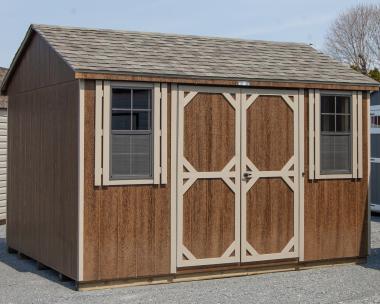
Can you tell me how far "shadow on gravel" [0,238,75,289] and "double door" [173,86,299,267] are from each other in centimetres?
156

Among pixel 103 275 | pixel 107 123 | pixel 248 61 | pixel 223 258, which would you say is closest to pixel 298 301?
pixel 223 258

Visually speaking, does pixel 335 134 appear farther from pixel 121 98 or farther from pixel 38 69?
pixel 38 69

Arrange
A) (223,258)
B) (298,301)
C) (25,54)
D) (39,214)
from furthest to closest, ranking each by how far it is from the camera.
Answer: (25,54) < (39,214) < (223,258) < (298,301)

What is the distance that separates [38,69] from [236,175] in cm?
314

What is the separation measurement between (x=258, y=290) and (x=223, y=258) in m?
0.92

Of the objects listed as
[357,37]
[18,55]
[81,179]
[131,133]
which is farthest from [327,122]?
[357,37]

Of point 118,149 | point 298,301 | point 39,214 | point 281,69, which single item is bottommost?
point 298,301

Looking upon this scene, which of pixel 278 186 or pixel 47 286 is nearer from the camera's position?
pixel 47 286

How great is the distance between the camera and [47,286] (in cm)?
940

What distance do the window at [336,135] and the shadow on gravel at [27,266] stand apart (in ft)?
12.5

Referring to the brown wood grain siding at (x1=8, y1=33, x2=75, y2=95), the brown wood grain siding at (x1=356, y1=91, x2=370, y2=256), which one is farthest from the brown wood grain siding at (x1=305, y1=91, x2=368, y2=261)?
the brown wood grain siding at (x1=8, y1=33, x2=75, y2=95)

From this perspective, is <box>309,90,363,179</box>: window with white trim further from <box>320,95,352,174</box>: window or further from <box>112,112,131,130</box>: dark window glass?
<box>112,112,131,130</box>: dark window glass

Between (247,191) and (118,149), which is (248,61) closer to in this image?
(247,191)

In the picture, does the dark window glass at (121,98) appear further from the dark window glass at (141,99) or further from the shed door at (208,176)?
the shed door at (208,176)
